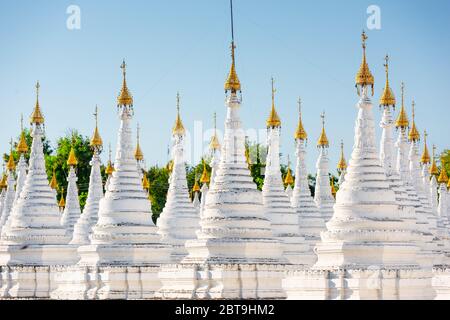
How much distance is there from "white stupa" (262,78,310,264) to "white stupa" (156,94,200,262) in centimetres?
442

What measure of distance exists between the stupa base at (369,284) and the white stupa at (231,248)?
3.77 meters

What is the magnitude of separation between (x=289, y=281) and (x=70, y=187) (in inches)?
1123

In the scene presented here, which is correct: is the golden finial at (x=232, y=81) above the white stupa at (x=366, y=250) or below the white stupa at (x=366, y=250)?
above

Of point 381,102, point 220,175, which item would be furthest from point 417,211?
point 220,175

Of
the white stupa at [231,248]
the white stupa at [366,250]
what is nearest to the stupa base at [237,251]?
the white stupa at [231,248]

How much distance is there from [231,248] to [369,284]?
22.2ft

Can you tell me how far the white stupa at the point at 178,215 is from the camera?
205 ft

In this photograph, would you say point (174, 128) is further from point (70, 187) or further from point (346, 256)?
point (346, 256)

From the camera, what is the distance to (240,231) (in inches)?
2002

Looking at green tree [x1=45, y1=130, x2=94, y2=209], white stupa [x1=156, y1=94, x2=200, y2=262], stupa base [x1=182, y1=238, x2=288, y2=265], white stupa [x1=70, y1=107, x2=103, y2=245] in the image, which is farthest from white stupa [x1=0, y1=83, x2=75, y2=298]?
green tree [x1=45, y1=130, x2=94, y2=209]

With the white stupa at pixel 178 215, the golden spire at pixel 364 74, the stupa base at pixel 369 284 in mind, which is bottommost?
the stupa base at pixel 369 284

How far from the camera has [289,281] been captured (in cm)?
4756

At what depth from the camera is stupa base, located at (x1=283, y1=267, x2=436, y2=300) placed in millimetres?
45469

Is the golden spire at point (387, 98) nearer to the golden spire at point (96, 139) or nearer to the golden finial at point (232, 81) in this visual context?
the golden finial at point (232, 81)
